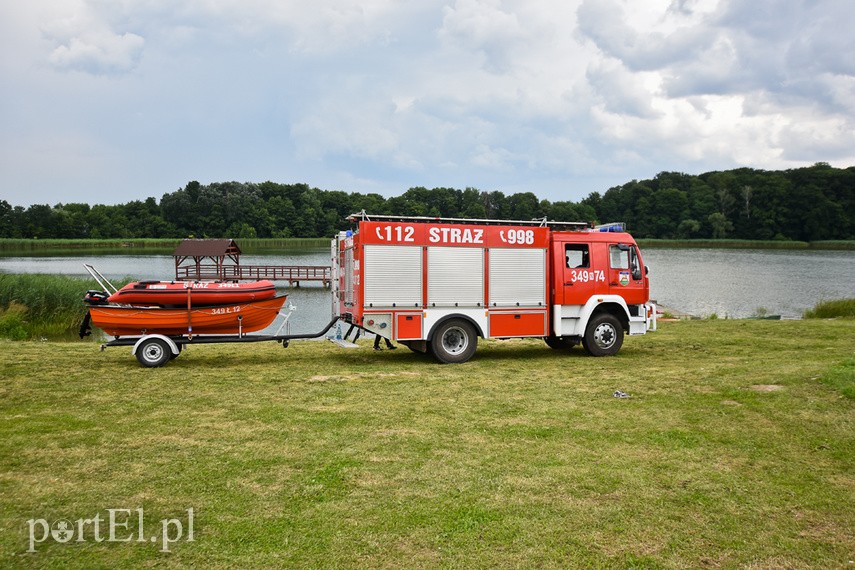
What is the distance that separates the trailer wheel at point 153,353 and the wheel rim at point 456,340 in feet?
16.6

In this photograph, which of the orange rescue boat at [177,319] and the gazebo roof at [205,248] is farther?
the gazebo roof at [205,248]

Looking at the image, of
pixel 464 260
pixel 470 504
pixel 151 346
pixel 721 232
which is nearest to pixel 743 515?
pixel 470 504

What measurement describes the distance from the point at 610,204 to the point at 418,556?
146727 millimetres

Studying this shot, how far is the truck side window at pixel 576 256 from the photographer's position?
41.6ft

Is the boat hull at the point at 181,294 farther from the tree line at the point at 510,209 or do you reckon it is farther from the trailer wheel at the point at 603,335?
the tree line at the point at 510,209

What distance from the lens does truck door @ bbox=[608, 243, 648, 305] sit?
12.9 metres

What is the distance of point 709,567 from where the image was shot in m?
4.08

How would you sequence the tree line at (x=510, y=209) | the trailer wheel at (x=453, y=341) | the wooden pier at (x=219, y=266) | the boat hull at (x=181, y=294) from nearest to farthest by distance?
the boat hull at (x=181, y=294)
the trailer wheel at (x=453, y=341)
the wooden pier at (x=219, y=266)
the tree line at (x=510, y=209)

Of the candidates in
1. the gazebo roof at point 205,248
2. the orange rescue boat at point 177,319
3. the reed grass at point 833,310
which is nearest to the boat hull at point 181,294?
the orange rescue boat at point 177,319

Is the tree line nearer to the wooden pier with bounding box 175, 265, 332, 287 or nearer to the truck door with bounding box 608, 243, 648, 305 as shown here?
the wooden pier with bounding box 175, 265, 332, 287

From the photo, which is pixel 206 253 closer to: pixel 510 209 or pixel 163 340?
pixel 163 340

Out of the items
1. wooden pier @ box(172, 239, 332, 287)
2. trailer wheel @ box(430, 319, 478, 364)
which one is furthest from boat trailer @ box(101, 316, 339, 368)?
wooden pier @ box(172, 239, 332, 287)

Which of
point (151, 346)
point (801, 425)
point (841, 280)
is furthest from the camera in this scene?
point (841, 280)

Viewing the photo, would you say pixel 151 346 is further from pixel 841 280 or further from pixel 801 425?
pixel 841 280
